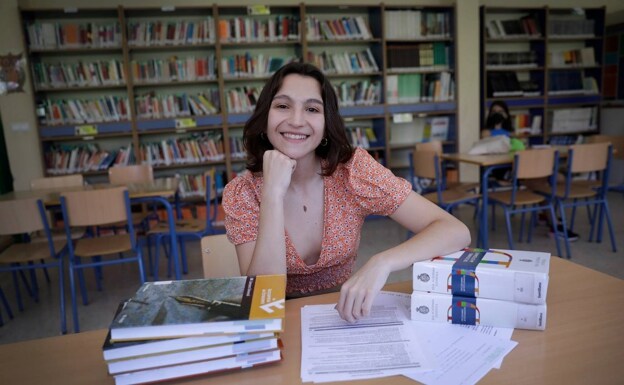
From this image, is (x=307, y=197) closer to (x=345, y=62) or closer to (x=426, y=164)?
(x=426, y=164)

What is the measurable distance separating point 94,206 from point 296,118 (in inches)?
70.8

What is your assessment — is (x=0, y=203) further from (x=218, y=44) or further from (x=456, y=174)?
(x=456, y=174)

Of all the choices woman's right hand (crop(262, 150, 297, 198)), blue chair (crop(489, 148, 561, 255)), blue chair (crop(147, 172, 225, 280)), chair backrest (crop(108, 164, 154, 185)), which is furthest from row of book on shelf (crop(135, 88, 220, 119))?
woman's right hand (crop(262, 150, 297, 198))

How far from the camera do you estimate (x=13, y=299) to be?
10.4ft

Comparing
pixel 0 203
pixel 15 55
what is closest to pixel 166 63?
pixel 15 55

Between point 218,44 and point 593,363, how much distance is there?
443cm

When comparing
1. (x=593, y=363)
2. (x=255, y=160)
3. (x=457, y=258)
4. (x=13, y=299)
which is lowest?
(x=13, y=299)

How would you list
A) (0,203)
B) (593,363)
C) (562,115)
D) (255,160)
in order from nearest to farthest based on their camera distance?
1. (593,363)
2. (255,160)
3. (0,203)
4. (562,115)

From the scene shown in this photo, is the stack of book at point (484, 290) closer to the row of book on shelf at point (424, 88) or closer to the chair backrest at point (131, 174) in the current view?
the chair backrest at point (131, 174)

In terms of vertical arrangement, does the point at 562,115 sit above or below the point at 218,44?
below

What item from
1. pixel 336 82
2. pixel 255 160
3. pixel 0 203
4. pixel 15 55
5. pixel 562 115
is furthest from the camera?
pixel 562 115

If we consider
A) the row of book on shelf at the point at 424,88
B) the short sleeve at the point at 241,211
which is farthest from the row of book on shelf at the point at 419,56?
the short sleeve at the point at 241,211

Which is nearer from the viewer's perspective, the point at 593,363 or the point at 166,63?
the point at 593,363

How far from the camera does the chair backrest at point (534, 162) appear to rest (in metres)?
3.18
